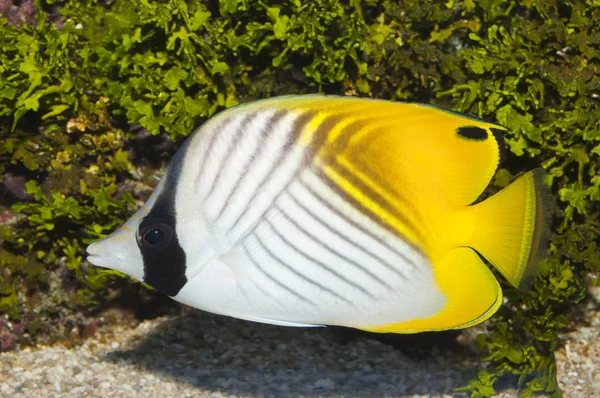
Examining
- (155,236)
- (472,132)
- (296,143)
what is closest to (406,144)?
(472,132)

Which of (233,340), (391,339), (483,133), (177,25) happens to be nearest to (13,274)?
(233,340)

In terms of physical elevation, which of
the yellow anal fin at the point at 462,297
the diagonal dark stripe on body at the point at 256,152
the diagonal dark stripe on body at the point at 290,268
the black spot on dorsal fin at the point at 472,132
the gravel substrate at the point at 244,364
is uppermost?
the black spot on dorsal fin at the point at 472,132

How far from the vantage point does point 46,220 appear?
2.95 m

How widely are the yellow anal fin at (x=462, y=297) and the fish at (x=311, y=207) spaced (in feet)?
0.21

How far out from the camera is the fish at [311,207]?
175cm

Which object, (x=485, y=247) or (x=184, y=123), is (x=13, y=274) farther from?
(x=485, y=247)

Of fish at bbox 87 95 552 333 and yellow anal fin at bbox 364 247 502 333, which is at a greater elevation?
fish at bbox 87 95 552 333

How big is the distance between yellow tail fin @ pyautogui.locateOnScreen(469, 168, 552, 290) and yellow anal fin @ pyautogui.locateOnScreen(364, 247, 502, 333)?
48 mm

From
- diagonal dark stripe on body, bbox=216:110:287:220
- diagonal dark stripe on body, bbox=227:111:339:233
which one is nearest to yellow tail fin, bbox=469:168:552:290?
diagonal dark stripe on body, bbox=227:111:339:233

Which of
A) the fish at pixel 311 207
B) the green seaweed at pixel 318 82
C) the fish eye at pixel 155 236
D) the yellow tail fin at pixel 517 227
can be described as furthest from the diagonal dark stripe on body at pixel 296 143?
the green seaweed at pixel 318 82

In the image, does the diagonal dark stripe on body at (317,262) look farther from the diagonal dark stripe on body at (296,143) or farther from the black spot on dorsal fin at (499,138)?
the black spot on dorsal fin at (499,138)

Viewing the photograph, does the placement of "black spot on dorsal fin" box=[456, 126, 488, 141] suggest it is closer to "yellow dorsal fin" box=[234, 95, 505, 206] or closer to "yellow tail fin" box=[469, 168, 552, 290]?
"yellow dorsal fin" box=[234, 95, 505, 206]

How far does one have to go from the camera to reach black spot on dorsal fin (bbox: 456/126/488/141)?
68.6 inches

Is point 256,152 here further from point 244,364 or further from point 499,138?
point 244,364
